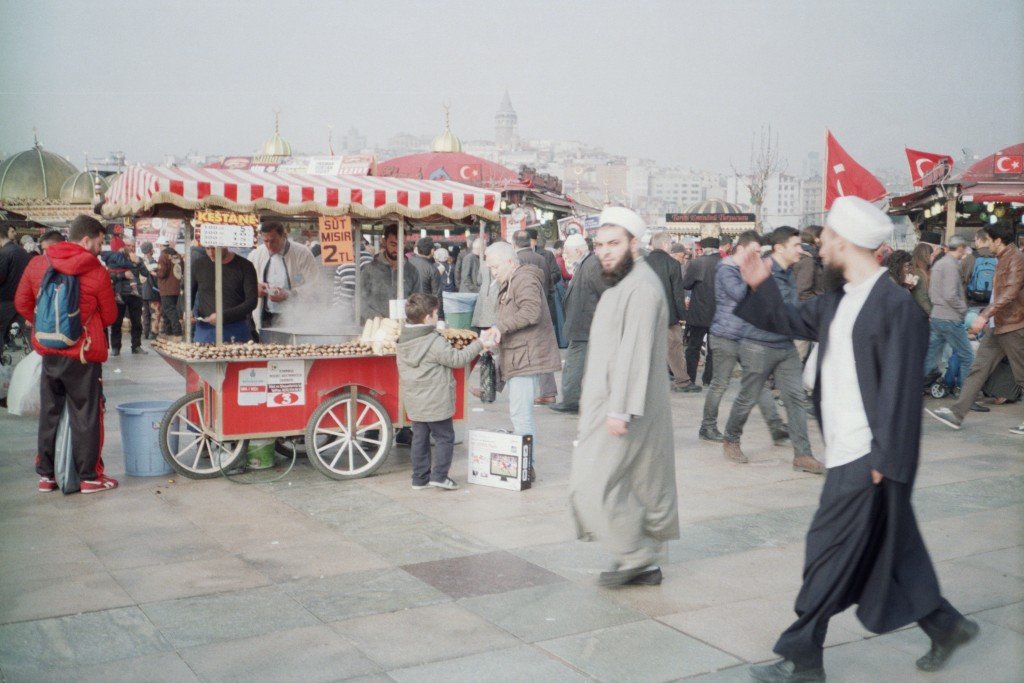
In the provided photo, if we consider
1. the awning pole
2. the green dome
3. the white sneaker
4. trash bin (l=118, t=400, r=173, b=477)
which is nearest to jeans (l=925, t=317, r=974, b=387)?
the white sneaker

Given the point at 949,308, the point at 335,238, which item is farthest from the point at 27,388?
the point at 949,308

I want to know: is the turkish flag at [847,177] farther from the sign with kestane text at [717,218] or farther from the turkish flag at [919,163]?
the sign with kestane text at [717,218]

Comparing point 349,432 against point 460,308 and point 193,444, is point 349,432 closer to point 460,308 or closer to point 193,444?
point 193,444

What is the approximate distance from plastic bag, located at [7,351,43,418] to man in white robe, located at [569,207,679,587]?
256 inches

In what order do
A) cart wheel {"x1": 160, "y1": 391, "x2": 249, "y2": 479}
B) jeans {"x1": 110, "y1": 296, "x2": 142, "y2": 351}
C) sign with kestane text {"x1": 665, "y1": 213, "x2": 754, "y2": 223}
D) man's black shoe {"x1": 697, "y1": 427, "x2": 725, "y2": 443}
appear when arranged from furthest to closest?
sign with kestane text {"x1": 665, "y1": 213, "x2": 754, "y2": 223} → jeans {"x1": 110, "y1": 296, "x2": 142, "y2": 351} → man's black shoe {"x1": 697, "y1": 427, "x2": 725, "y2": 443} → cart wheel {"x1": 160, "y1": 391, "x2": 249, "y2": 479}

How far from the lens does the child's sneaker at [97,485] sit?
6.95 metres

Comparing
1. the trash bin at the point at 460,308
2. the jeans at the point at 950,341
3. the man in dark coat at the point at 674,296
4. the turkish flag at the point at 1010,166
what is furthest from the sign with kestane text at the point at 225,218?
the turkish flag at the point at 1010,166

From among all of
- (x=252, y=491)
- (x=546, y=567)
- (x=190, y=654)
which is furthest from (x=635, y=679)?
(x=252, y=491)

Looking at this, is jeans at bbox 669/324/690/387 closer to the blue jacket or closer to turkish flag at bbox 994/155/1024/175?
the blue jacket

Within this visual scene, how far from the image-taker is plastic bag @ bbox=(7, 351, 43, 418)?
928 centimetres

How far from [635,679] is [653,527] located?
1087mm

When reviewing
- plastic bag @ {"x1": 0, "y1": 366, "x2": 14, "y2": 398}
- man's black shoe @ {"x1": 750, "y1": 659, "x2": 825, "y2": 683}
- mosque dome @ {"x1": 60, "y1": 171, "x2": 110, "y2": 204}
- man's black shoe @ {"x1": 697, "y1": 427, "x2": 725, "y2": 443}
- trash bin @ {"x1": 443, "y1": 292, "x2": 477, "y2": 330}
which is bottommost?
man's black shoe @ {"x1": 750, "y1": 659, "x2": 825, "y2": 683}

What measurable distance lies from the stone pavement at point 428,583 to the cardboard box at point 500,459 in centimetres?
16

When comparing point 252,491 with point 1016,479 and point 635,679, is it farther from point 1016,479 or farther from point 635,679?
point 1016,479
